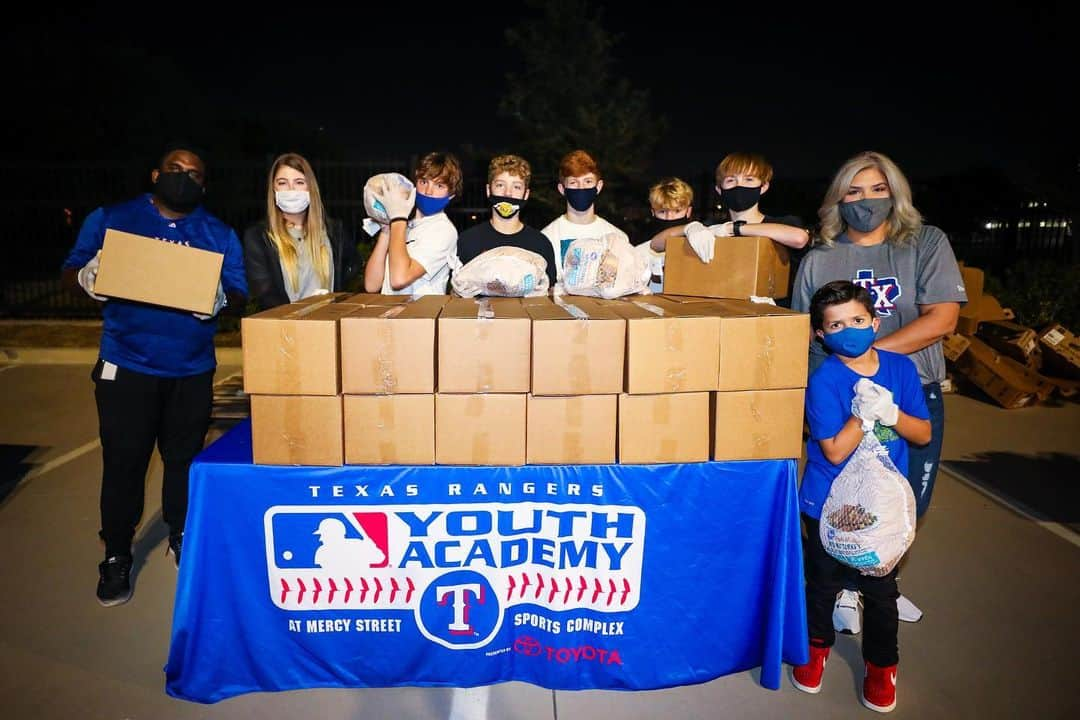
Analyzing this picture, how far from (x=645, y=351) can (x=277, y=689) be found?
1625mm

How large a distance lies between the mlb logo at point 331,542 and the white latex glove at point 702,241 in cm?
141

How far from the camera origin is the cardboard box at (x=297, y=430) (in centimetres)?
201

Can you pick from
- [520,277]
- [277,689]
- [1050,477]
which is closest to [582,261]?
[520,277]

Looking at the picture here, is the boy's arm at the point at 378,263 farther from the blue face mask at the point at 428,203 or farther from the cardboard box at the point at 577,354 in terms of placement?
the cardboard box at the point at 577,354

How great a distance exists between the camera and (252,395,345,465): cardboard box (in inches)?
79.0

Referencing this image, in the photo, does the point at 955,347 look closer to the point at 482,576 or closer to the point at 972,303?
the point at 972,303

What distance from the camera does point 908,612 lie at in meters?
2.86

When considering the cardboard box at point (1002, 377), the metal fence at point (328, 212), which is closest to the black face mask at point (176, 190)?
the cardboard box at point (1002, 377)

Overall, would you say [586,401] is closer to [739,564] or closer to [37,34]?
[739,564]

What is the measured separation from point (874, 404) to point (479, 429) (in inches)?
45.9

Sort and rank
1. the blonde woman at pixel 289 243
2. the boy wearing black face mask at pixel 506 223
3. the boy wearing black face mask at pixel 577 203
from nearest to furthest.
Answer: the blonde woman at pixel 289 243
the boy wearing black face mask at pixel 506 223
the boy wearing black face mask at pixel 577 203

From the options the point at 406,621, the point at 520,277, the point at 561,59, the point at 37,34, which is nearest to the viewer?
the point at 406,621

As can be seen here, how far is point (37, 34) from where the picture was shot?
19.7 m

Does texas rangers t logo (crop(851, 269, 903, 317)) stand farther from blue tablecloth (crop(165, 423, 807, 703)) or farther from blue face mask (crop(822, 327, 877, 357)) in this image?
blue tablecloth (crop(165, 423, 807, 703))
